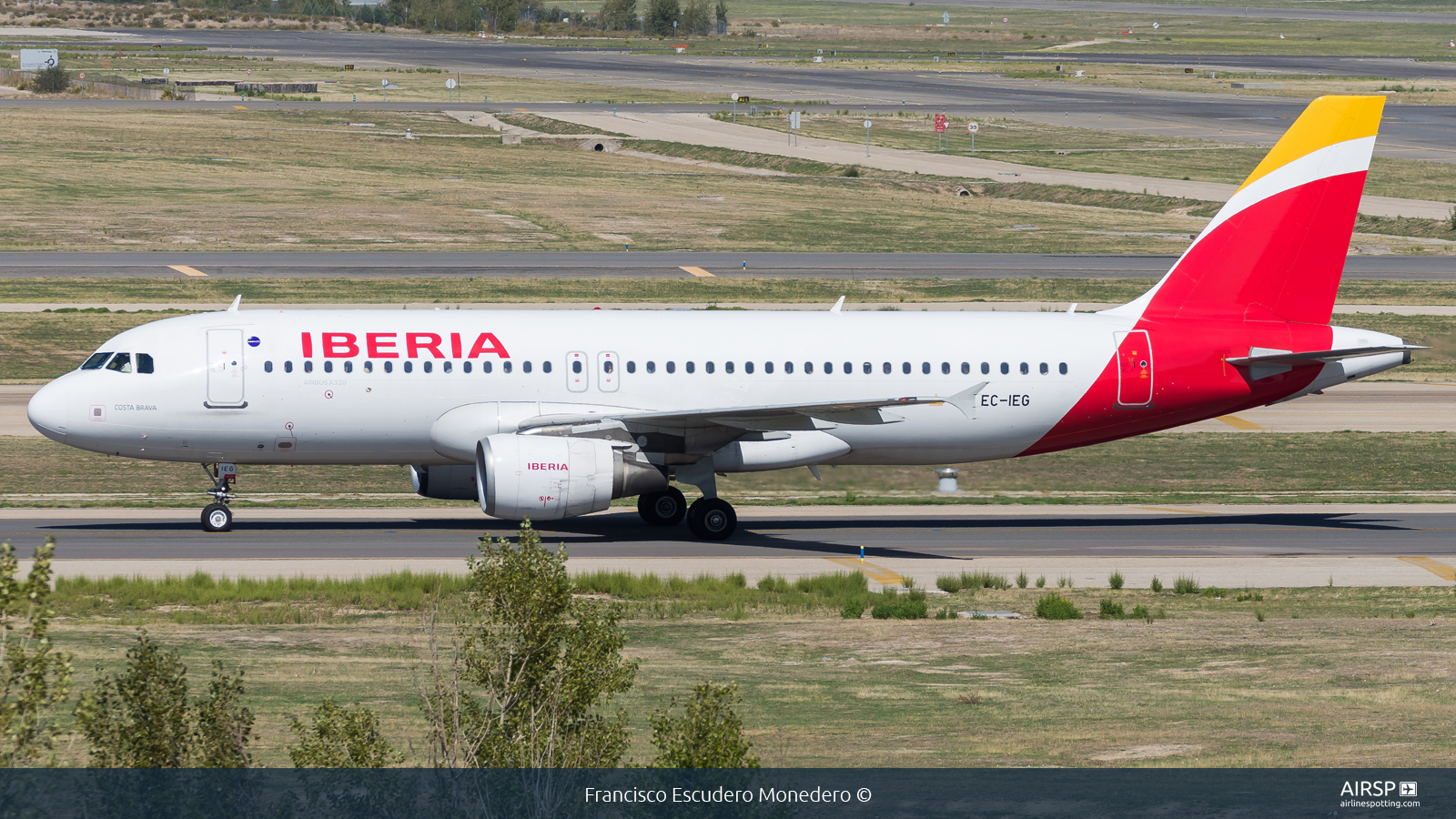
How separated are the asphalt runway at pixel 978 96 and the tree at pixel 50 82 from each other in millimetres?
8000

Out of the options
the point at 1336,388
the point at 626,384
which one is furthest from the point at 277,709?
the point at 1336,388

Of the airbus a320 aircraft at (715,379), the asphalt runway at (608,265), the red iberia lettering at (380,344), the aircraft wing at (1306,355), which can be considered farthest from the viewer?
the asphalt runway at (608,265)

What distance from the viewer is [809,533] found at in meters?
37.0

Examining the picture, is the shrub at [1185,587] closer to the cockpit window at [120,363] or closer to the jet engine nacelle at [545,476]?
the jet engine nacelle at [545,476]

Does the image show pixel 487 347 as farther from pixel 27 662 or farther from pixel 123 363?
pixel 27 662

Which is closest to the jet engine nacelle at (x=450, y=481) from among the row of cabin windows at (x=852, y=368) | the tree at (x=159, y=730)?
the row of cabin windows at (x=852, y=368)

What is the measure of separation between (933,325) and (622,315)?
7014mm

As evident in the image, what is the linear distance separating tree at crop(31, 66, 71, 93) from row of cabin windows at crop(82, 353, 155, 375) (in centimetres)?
11839

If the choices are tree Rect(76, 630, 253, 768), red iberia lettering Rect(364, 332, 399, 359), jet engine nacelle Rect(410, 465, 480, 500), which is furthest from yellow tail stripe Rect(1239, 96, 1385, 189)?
tree Rect(76, 630, 253, 768)

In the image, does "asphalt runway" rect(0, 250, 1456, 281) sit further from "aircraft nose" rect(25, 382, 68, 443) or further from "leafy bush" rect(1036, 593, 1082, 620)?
"leafy bush" rect(1036, 593, 1082, 620)

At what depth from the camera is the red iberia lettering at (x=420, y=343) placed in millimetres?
34281

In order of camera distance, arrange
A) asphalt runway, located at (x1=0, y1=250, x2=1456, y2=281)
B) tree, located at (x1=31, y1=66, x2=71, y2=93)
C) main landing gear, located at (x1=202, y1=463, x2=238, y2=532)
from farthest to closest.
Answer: tree, located at (x1=31, y1=66, x2=71, y2=93) → asphalt runway, located at (x1=0, y1=250, x2=1456, y2=281) → main landing gear, located at (x1=202, y1=463, x2=238, y2=532)

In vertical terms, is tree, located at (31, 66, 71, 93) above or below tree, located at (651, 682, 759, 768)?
above

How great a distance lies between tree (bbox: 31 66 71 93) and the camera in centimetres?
14112
